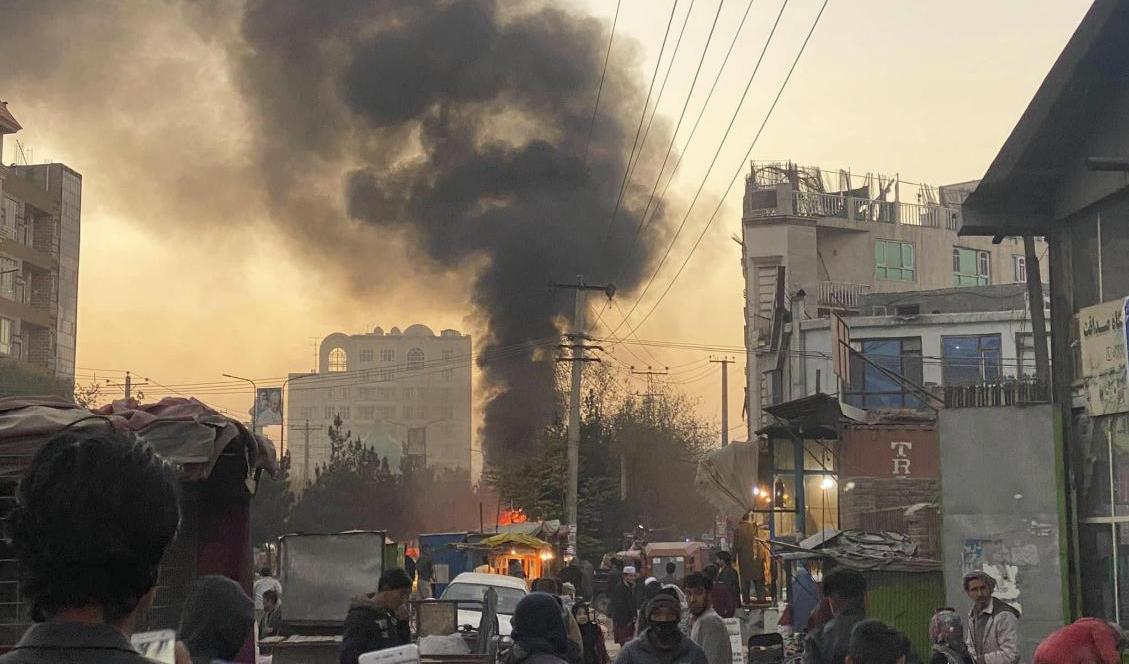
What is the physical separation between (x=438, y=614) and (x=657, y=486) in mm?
45977

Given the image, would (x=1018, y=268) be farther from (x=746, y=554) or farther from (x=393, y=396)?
(x=393, y=396)

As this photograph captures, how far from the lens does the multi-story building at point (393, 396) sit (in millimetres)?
132000

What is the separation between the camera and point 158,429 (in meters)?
8.74

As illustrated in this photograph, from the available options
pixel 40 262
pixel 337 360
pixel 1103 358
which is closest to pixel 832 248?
pixel 40 262

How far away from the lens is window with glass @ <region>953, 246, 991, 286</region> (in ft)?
199

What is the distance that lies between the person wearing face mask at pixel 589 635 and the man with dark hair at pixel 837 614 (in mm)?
5922

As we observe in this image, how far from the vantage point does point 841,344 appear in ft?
95.2

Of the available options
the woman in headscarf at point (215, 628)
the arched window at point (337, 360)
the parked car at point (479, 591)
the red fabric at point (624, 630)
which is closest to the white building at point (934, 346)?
the parked car at point (479, 591)

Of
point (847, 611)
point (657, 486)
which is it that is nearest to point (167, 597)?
point (847, 611)

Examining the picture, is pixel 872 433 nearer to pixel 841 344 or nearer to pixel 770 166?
pixel 841 344

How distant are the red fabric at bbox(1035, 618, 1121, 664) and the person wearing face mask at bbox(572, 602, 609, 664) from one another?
7154mm

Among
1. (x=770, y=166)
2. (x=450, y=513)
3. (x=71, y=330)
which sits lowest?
(x=450, y=513)

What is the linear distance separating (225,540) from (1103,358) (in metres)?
7.62

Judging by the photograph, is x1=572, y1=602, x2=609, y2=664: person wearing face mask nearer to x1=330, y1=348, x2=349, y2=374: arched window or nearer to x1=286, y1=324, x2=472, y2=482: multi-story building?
x1=286, y1=324, x2=472, y2=482: multi-story building
